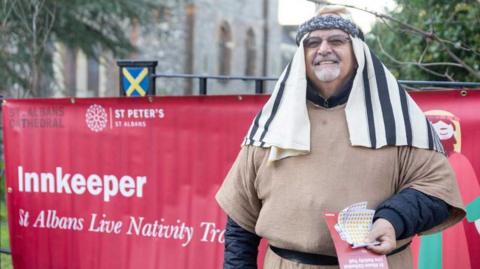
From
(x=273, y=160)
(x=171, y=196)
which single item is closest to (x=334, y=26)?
(x=273, y=160)

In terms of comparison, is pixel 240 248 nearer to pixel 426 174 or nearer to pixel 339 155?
pixel 339 155

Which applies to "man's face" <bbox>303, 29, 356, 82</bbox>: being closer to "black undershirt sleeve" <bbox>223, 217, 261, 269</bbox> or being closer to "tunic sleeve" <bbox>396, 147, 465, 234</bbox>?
"tunic sleeve" <bbox>396, 147, 465, 234</bbox>

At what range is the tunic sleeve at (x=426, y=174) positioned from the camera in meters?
2.19

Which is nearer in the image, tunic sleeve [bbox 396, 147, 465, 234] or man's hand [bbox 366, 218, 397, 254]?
man's hand [bbox 366, 218, 397, 254]

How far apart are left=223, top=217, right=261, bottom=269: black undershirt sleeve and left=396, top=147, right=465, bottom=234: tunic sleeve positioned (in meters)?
0.60

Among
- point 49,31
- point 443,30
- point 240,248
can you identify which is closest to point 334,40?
point 240,248

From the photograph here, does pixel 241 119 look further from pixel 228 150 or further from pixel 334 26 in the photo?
pixel 334 26

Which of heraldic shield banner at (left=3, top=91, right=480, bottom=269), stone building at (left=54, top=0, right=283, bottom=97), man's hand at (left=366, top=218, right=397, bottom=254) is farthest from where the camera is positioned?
stone building at (left=54, top=0, right=283, bottom=97)

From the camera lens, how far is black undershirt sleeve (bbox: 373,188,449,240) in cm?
209

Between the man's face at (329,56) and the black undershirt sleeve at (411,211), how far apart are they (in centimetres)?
46

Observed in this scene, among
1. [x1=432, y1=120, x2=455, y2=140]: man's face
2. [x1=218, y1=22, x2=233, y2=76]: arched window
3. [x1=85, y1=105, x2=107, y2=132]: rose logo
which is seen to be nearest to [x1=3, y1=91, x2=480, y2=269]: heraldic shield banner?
[x1=85, y1=105, x2=107, y2=132]: rose logo

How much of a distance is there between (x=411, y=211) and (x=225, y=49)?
65.9 feet

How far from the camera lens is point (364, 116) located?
2.21 metres

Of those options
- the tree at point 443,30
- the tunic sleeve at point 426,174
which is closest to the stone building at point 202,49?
the tree at point 443,30
